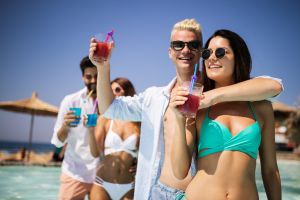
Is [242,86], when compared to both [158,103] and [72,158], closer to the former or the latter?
[158,103]

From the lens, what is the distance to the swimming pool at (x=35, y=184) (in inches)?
331

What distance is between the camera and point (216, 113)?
6.85 feet

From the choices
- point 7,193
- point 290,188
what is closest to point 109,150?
point 7,193

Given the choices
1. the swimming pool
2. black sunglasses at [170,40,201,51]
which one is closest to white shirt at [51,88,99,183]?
black sunglasses at [170,40,201,51]

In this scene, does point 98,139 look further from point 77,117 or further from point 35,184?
point 35,184

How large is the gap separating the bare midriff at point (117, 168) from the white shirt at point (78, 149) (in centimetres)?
31

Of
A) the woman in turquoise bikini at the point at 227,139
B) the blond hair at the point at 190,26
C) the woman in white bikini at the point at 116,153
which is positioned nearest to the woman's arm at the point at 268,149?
the woman in turquoise bikini at the point at 227,139

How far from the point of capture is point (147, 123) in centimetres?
287

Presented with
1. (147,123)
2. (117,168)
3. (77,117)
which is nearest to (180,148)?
(147,123)

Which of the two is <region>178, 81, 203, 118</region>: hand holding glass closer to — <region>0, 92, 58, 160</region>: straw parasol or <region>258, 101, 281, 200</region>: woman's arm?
<region>258, 101, 281, 200</region>: woman's arm

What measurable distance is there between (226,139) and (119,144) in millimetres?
2122

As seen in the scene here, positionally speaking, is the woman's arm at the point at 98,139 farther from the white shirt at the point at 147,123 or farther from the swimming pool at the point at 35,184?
the swimming pool at the point at 35,184

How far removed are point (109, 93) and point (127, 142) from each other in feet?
3.81

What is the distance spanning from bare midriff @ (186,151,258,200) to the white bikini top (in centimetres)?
194
